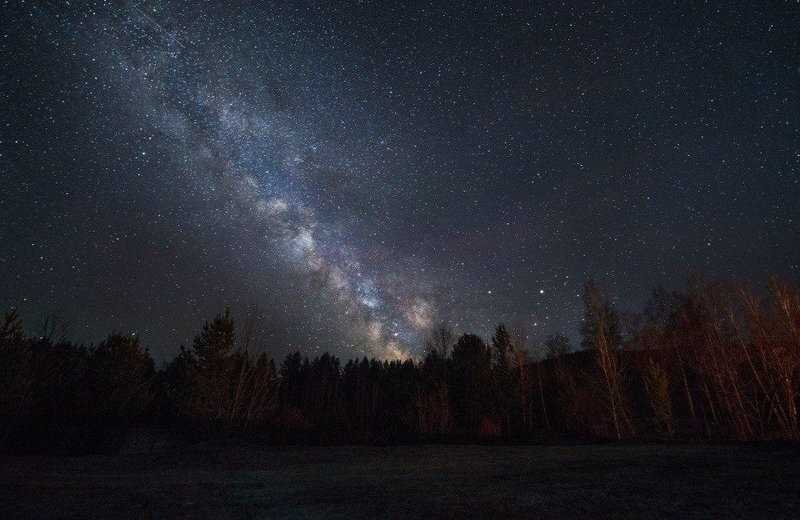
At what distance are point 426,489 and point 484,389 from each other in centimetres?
3753

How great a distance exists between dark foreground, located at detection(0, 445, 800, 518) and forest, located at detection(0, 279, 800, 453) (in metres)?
13.2

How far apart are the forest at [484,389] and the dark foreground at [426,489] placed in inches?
520

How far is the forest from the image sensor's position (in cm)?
2148

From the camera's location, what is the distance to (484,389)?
4238 cm

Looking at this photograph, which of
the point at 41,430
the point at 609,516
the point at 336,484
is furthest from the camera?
the point at 41,430

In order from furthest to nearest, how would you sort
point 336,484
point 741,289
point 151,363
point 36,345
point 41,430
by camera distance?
point 151,363
point 36,345
point 741,289
point 41,430
point 336,484

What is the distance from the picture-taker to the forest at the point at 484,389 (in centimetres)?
2148

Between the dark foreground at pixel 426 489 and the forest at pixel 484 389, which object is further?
the forest at pixel 484 389

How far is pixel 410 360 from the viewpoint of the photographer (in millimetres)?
59812

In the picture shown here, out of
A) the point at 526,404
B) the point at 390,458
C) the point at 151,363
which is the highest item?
the point at 151,363

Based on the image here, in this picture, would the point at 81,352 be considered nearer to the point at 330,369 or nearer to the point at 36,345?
the point at 36,345

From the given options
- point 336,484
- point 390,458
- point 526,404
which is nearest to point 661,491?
point 336,484

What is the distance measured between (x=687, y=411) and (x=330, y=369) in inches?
2467

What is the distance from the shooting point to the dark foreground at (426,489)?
5.43 m
